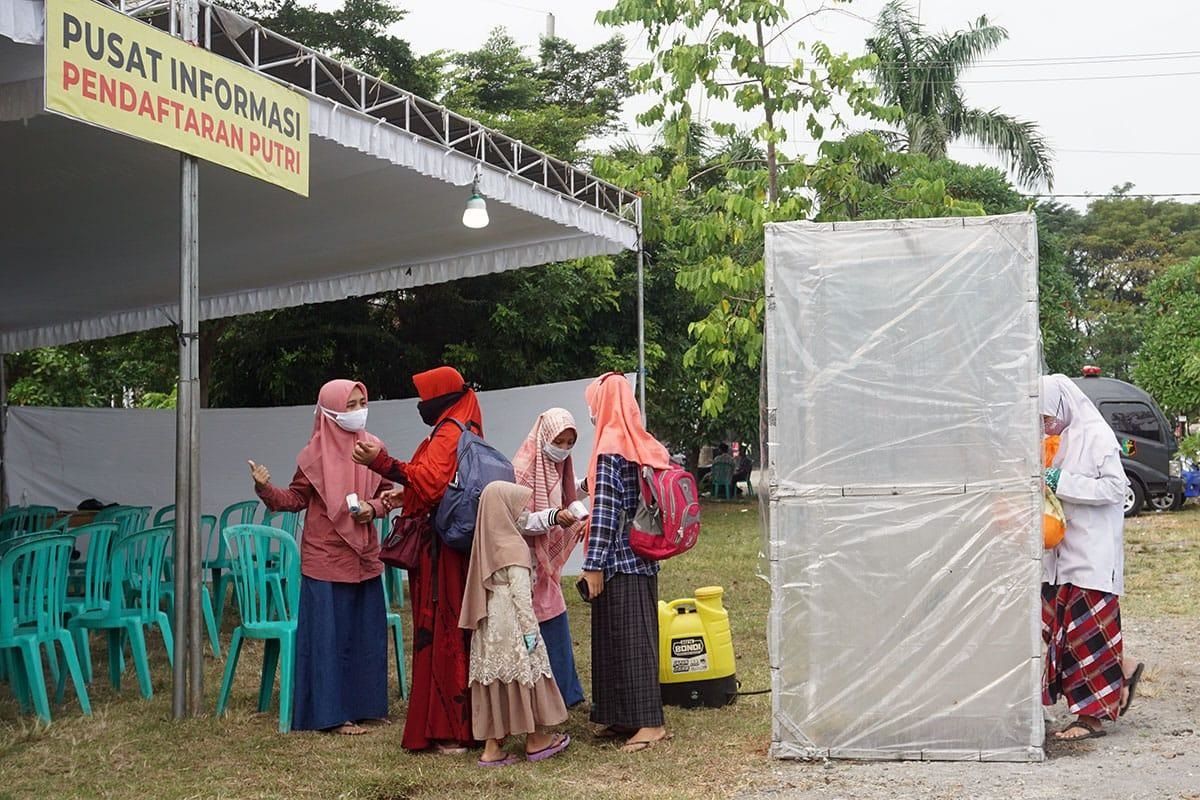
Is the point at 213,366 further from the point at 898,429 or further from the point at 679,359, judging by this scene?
the point at 898,429

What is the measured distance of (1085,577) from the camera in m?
4.53

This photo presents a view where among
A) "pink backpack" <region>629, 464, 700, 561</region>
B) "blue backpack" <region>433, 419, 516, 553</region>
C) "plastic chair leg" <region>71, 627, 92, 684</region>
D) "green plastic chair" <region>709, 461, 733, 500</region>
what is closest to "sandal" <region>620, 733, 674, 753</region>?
"pink backpack" <region>629, 464, 700, 561</region>

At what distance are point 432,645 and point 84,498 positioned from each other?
7053mm

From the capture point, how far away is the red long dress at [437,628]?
4.46 meters

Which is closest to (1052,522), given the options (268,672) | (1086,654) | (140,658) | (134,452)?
(1086,654)

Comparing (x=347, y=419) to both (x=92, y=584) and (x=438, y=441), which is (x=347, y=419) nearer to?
(x=438, y=441)

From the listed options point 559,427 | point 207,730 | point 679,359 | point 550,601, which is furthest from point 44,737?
point 679,359

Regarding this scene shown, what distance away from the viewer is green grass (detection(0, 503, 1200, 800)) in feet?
13.3

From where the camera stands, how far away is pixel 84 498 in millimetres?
10469

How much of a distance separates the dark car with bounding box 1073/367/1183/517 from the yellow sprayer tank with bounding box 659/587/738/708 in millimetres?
11127

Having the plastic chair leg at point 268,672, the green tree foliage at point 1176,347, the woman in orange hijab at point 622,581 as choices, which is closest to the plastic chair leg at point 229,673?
the plastic chair leg at point 268,672

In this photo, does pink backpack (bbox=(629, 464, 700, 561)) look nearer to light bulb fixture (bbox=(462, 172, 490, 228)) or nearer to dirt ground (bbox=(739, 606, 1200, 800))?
dirt ground (bbox=(739, 606, 1200, 800))

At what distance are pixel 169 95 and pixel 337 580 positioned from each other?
1993mm

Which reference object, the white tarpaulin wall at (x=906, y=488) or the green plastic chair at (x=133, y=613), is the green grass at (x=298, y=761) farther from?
the white tarpaulin wall at (x=906, y=488)
